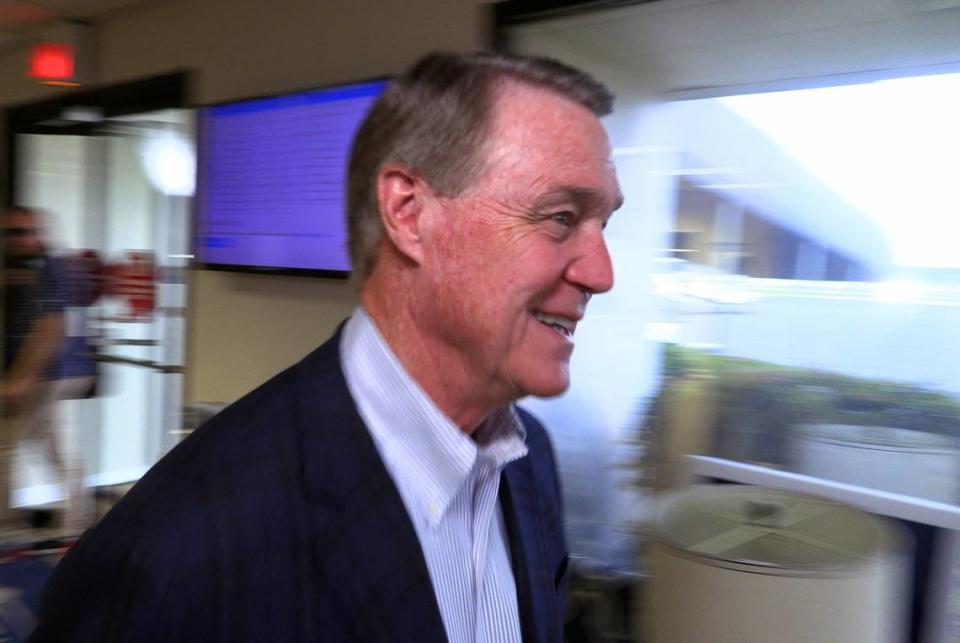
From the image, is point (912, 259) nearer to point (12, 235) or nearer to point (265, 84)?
point (265, 84)

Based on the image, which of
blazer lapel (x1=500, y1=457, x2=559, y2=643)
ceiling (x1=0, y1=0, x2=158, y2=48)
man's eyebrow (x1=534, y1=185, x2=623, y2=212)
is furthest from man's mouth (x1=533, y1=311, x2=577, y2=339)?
ceiling (x1=0, y1=0, x2=158, y2=48)

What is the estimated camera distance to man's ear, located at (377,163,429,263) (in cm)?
89

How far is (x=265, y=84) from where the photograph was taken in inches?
125

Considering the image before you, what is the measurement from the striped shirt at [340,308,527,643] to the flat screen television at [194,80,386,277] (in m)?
1.72

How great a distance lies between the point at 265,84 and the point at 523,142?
263 centimetres

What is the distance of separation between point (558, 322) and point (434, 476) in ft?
0.76

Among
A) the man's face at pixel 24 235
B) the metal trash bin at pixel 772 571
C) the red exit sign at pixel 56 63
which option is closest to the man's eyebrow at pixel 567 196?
the metal trash bin at pixel 772 571

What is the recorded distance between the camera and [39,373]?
372 centimetres

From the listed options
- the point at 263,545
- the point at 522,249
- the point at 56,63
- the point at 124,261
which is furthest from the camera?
the point at 56,63

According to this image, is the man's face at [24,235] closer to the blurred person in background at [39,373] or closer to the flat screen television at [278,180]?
the blurred person in background at [39,373]

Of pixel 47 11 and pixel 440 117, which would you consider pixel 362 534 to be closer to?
pixel 440 117

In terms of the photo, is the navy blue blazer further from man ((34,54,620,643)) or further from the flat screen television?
the flat screen television

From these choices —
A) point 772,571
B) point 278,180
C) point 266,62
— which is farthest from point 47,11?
point 772,571

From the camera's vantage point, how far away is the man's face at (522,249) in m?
0.85
